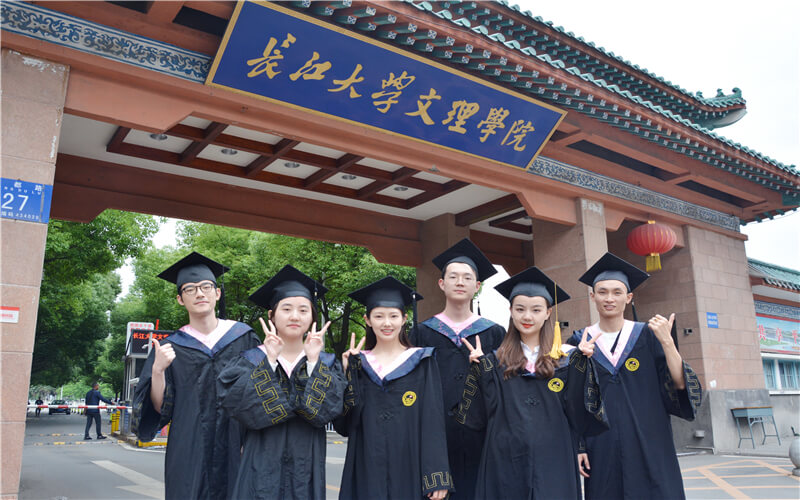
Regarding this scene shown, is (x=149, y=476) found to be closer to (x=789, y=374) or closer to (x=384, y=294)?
(x=384, y=294)

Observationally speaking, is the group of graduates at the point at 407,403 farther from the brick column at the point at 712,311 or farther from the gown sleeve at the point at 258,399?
the brick column at the point at 712,311

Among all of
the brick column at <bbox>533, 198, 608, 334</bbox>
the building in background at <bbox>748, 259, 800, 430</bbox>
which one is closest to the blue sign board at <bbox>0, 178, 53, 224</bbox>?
the brick column at <bbox>533, 198, 608, 334</bbox>

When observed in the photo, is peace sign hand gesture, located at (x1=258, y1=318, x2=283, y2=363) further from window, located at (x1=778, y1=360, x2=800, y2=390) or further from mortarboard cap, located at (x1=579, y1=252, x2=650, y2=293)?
window, located at (x1=778, y1=360, x2=800, y2=390)

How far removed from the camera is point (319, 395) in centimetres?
355

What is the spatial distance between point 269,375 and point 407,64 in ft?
15.3

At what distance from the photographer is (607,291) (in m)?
4.24

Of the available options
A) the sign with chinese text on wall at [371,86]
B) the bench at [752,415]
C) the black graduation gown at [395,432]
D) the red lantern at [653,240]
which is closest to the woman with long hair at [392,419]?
the black graduation gown at [395,432]

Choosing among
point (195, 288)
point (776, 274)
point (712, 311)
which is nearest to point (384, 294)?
point (195, 288)

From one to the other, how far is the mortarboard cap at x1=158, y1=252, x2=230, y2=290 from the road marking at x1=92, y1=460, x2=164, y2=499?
4.37m

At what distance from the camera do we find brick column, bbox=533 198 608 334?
31.2 ft

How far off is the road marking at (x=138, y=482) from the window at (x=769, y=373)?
42.2 ft

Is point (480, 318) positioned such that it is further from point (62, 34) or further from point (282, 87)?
point (62, 34)

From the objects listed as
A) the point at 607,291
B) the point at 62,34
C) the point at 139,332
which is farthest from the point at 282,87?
the point at 139,332

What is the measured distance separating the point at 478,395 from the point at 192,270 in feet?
7.23
